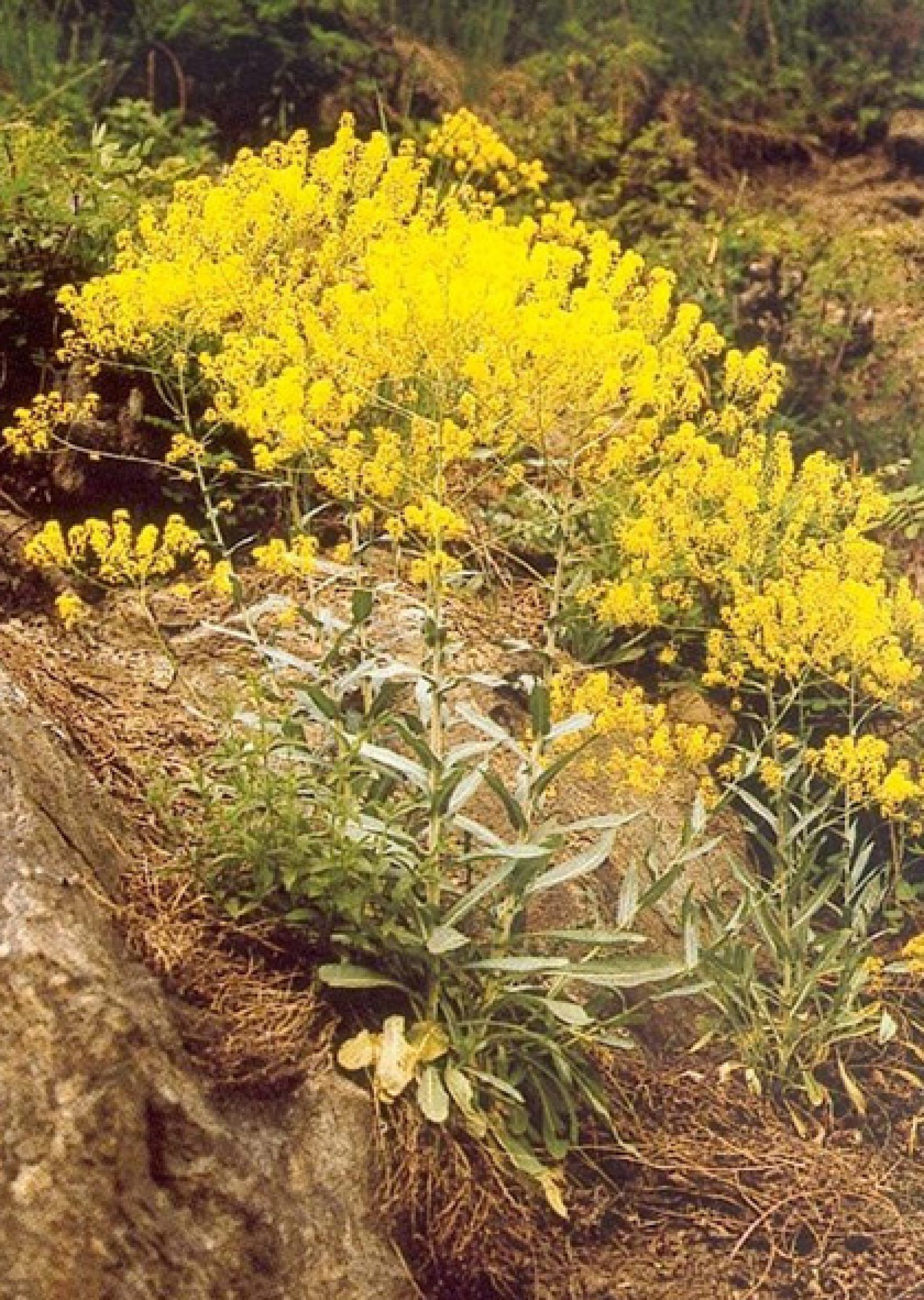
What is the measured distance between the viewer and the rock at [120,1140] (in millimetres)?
2152

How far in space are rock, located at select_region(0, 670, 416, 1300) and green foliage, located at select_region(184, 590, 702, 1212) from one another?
0.60 ft

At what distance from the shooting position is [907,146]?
6.07 metres

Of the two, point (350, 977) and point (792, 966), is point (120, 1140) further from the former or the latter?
point (792, 966)

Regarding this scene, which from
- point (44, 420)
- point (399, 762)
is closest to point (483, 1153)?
point (399, 762)

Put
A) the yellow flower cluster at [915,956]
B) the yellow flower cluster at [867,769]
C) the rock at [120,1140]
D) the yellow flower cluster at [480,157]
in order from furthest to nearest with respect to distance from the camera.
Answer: the yellow flower cluster at [480,157], the yellow flower cluster at [915,956], the yellow flower cluster at [867,769], the rock at [120,1140]

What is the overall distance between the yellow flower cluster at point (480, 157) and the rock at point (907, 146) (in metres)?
1.41

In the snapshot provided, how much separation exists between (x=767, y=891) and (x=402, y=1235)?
1054mm

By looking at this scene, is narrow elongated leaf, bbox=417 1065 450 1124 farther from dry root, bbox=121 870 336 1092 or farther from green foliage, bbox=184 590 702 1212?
dry root, bbox=121 870 336 1092

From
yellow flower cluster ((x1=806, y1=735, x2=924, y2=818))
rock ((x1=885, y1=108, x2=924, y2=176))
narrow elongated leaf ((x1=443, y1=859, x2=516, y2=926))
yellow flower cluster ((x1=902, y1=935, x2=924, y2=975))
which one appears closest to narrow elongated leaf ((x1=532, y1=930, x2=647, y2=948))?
narrow elongated leaf ((x1=443, y1=859, x2=516, y2=926))

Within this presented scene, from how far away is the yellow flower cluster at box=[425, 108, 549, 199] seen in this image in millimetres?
4754

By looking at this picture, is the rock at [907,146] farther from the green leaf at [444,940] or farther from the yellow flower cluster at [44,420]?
the green leaf at [444,940]

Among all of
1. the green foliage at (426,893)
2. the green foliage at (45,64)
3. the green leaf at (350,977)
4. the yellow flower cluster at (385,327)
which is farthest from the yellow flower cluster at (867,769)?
the green foliage at (45,64)

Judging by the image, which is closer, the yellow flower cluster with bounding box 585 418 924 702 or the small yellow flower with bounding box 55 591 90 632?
the small yellow flower with bounding box 55 591 90 632

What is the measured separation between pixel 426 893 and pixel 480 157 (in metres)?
2.97
